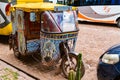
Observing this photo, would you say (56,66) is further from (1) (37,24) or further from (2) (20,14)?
(2) (20,14)

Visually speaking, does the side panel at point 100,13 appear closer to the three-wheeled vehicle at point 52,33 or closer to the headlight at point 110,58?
the three-wheeled vehicle at point 52,33

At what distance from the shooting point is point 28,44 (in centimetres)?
604

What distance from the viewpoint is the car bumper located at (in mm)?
3689

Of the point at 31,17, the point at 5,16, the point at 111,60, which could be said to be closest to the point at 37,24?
the point at 31,17

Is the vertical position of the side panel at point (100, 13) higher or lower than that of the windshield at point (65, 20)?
lower

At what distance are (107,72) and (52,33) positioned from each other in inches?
75.3

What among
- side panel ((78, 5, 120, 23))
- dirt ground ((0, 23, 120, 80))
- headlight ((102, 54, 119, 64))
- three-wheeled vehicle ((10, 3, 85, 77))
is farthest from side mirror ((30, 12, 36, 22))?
side panel ((78, 5, 120, 23))

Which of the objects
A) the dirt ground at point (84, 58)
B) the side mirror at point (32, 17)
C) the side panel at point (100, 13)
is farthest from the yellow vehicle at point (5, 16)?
the side panel at point (100, 13)

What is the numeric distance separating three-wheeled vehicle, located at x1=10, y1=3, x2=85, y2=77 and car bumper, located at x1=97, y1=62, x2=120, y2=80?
1.34 metres

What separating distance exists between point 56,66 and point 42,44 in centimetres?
88

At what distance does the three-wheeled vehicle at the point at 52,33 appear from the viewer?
542cm

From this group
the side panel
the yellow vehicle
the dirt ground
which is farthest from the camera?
the side panel

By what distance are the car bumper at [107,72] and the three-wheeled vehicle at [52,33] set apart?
134 centimetres

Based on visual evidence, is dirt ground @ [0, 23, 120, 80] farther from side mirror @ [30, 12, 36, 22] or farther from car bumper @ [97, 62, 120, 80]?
car bumper @ [97, 62, 120, 80]
